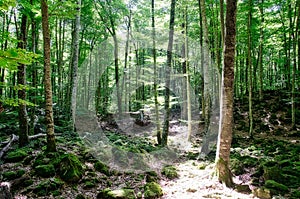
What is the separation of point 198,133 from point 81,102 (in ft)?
59.0

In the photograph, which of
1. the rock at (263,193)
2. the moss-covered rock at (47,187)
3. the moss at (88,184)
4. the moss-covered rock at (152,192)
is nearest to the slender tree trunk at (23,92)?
the moss-covered rock at (47,187)

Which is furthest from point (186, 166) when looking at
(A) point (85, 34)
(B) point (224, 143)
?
(A) point (85, 34)

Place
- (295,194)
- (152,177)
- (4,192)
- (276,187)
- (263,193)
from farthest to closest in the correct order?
(152,177) < (276,187) < (295,194) < (263,193) < (4,192)

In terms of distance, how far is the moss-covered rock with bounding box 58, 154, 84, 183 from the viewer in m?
6.06

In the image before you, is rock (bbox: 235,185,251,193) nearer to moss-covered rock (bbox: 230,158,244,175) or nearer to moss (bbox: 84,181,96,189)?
moss-covered rock (bbox: 230,158,244,175)

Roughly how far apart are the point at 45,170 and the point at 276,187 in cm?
563

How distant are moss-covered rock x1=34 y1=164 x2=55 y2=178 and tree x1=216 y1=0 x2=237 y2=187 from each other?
4.19 meters

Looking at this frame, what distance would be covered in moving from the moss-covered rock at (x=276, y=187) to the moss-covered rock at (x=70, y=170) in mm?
4702

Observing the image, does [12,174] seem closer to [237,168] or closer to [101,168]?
[101,168]

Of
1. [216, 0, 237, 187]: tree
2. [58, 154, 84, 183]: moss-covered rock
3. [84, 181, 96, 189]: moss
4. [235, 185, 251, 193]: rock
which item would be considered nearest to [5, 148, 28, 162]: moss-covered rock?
[58, 154, 84, 183]: moss-covered rock

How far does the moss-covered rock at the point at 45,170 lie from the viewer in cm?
597

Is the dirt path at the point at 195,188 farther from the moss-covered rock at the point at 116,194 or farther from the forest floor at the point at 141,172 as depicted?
the moss-covered rock at the point at 116,194

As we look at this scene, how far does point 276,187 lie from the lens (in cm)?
555

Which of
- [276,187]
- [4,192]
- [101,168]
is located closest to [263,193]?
[276,187]
